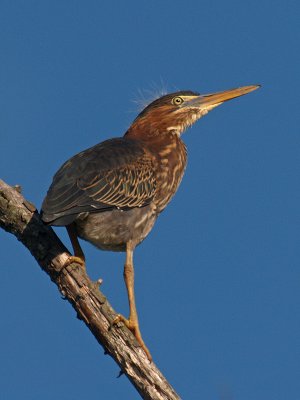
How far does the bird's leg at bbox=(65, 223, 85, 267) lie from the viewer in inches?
202

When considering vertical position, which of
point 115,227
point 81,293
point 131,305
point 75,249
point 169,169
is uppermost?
point 169,169

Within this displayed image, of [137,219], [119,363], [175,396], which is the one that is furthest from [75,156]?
[175,396]

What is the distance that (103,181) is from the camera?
605 centimetres

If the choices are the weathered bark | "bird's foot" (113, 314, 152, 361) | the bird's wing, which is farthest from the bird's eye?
"bird's foot" (113, 314, 152, 361)

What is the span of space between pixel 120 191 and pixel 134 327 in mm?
1244

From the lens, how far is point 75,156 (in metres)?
6.14

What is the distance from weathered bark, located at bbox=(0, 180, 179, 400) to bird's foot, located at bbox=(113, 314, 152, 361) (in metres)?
0.04

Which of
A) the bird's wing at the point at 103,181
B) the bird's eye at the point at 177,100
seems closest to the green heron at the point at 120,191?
the bird's wing at the point at 103,181

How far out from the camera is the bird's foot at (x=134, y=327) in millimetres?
5031

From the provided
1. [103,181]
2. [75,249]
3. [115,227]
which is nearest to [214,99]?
[103,181]

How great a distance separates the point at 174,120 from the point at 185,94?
323 millimetres

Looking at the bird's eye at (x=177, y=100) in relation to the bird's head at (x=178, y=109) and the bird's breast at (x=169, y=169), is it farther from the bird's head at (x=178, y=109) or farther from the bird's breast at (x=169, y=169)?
the bird's breast at (x=169, y=169)

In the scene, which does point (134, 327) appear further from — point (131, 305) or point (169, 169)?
point (169, 169)

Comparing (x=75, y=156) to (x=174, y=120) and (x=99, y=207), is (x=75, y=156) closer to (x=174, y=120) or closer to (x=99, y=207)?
(x=99, y=207)
